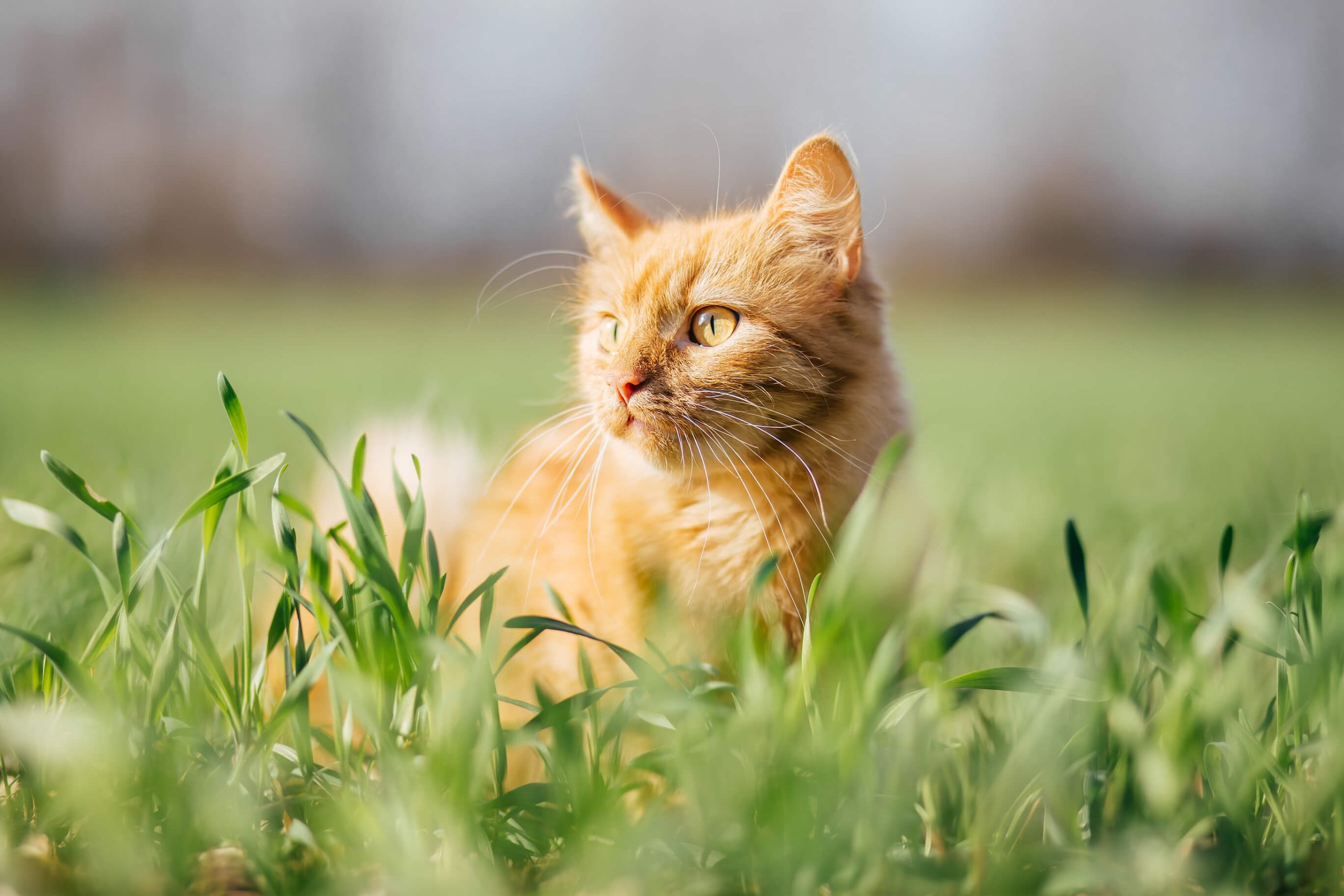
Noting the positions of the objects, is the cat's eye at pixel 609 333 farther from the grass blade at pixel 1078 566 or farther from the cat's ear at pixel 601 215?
the grass blade at pixel 1078 566

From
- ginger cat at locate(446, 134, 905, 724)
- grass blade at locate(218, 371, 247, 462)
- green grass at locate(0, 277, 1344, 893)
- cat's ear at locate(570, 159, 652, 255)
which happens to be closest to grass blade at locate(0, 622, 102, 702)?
green grass at locate(0, 277, 1344, 893)

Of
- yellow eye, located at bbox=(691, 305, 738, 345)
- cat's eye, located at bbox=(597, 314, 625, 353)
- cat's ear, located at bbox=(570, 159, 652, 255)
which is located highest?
cat's ear, located at bbox=(570, 159, 652, 255)

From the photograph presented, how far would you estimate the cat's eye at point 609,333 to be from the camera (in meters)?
1.29

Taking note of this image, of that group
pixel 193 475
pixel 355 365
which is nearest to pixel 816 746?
pixel 193 475

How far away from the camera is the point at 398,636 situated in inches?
34.5

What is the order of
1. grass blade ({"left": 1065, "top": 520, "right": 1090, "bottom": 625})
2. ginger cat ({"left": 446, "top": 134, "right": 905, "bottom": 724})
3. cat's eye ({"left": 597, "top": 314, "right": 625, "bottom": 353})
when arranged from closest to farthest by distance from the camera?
1. grass blade ({"left": 1065, "top": 520, "right": 1090, "bottom": 625})
2. ginger cat ({"left": 446, "top": 134, "right": 905, "bottom": 724})
3. cat's eye ({"left": 597, "top": 314, "right": 625, "bottom": 353})

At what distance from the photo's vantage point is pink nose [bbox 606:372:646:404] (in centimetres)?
112

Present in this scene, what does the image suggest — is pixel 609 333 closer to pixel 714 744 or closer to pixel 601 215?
pixel 601 215

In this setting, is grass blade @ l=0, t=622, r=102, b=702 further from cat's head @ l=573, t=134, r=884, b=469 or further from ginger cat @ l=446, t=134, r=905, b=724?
cat's head @ l=573, t=134, r=884, b=469

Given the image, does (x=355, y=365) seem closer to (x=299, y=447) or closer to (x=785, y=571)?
(x=299, y=447)

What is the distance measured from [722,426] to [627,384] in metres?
0.15

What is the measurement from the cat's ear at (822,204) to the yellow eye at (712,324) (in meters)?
0.18

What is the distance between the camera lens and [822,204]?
1201 mm

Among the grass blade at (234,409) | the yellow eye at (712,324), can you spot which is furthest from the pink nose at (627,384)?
the grass blade at (234,409)
